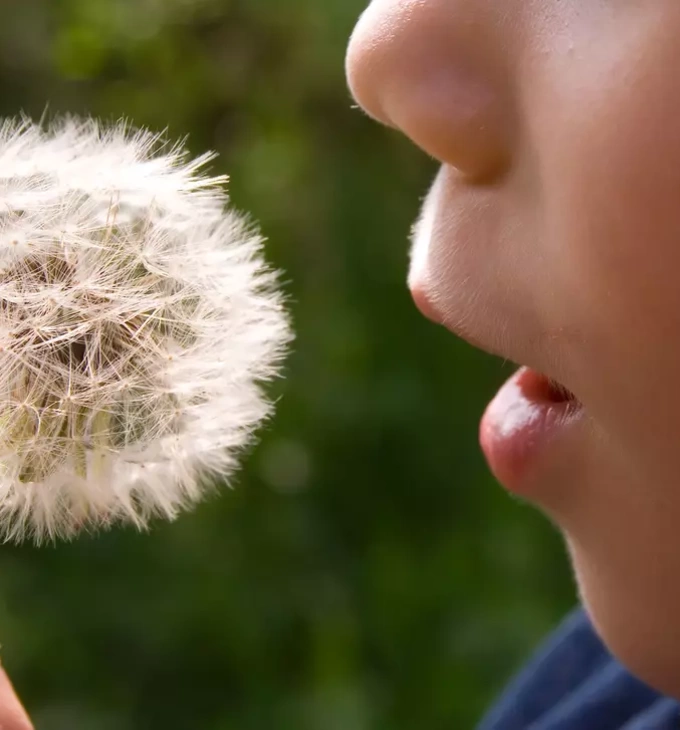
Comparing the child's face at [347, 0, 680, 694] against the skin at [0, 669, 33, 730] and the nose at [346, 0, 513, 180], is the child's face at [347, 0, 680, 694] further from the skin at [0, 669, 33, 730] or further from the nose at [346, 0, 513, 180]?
the skin at [0, 669, 33, 730]

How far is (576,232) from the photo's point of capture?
348 millimetres

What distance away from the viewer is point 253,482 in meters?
1.09

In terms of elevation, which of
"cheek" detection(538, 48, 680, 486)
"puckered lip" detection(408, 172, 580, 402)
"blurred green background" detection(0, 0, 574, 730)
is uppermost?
"cheek" detection(538, 48, 680, 486)

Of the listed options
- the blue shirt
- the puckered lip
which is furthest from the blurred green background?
the puckered lip

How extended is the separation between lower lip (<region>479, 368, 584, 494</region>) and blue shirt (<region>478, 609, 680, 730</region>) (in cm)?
21

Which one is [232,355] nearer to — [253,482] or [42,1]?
[253,482]

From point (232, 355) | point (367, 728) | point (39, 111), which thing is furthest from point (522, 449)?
point (39, 111)

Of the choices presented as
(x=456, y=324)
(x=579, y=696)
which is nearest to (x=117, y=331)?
(x=456, y=324)

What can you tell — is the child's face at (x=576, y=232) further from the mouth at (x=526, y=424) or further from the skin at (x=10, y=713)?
the skin at (x=10, y=713)

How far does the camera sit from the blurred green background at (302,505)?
1.01 metres

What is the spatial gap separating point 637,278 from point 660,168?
37mm

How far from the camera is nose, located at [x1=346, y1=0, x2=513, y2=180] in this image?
1.21 feet

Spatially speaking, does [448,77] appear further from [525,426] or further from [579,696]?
[579,696]

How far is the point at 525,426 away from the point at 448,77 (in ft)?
0.49
